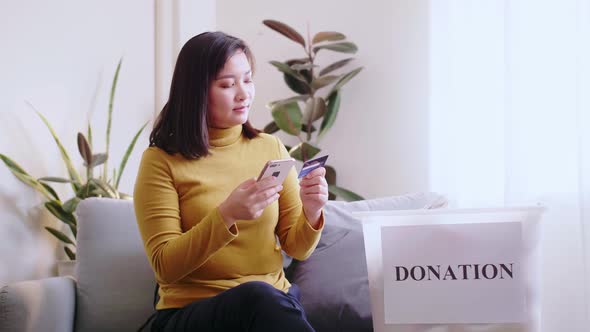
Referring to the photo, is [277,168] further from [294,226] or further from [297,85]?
[297,85]

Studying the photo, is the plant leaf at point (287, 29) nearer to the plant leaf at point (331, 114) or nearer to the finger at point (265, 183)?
the plant leaf at point (331, 114)

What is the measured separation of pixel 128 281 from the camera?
188 centimetres

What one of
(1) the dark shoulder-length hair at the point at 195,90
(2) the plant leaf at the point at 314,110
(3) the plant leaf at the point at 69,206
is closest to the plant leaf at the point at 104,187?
(3) the plant leaf at the point at 69,206

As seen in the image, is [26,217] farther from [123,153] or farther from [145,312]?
[145,312]

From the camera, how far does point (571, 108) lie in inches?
84.0

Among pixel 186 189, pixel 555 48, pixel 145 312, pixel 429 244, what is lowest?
pixel 145 312

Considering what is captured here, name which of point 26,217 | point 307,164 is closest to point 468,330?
point 307,164

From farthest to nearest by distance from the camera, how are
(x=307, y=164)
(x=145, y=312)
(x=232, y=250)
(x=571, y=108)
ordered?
(x=571, y=108), (x=145, y=312), (x=232, y=250), (x=307, y=164)

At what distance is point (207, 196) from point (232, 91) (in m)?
0.25

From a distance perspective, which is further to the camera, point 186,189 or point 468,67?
point 468,67

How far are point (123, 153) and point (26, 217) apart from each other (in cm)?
57

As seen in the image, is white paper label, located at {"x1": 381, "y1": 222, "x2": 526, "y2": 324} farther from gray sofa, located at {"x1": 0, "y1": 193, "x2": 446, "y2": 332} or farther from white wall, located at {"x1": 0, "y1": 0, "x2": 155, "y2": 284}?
white wall, located at {"x1": 0, "y1": 0, "x2": 155, "y2": 284}

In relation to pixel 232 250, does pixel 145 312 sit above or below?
below

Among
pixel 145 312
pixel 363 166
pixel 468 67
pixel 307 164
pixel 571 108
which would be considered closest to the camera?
pixel 307 164
